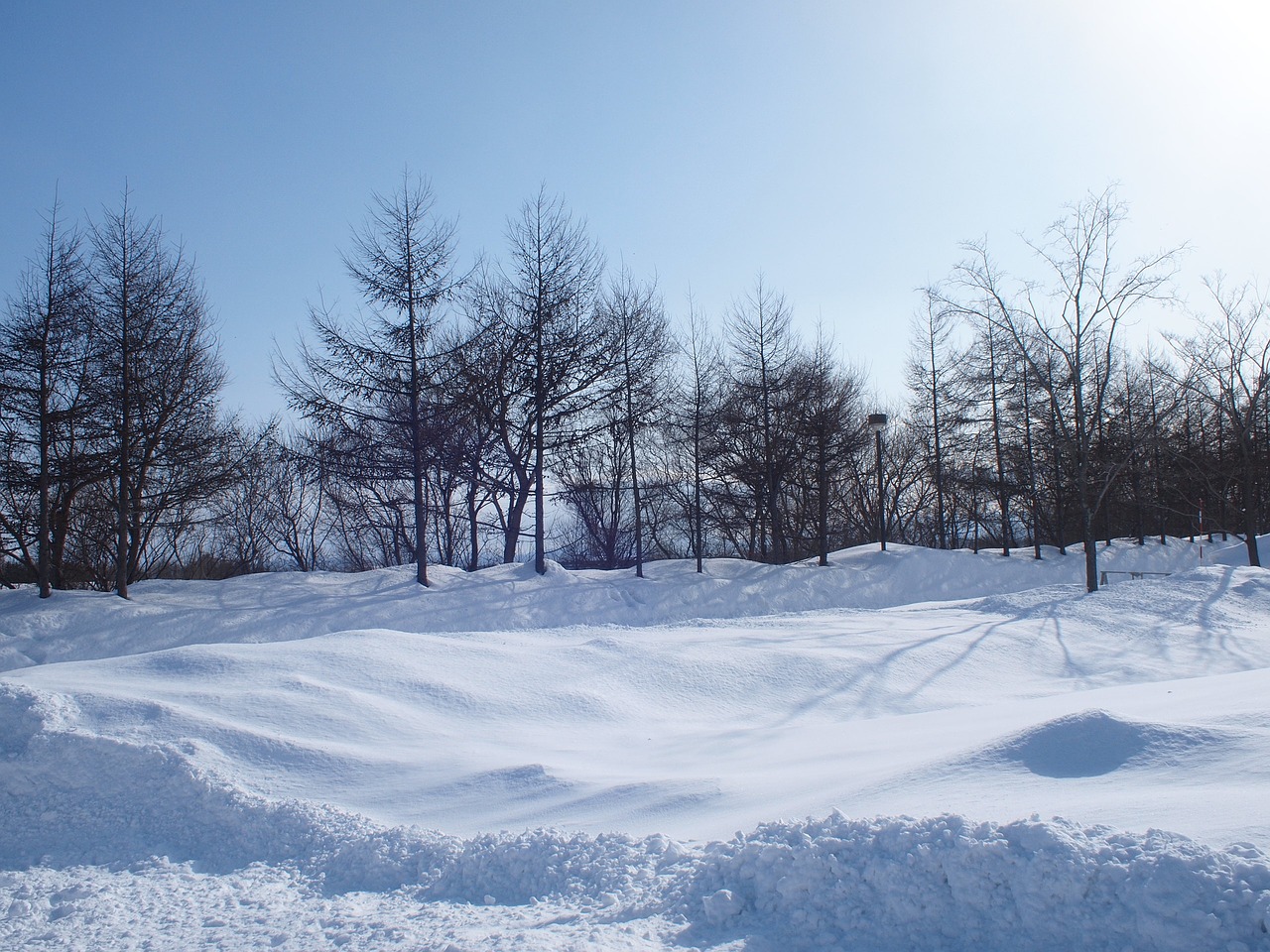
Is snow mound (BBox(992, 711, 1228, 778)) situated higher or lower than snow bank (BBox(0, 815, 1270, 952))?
higher

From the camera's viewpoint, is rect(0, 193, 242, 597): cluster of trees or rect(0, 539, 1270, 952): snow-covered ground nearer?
rect(0, 539, 1270, 952): snow-covered ground

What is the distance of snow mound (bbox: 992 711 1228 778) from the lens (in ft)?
13.3

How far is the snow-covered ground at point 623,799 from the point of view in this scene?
2.95m

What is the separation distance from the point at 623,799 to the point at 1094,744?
2.67 metres

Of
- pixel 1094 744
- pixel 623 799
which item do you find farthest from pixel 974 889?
pixel 623 799

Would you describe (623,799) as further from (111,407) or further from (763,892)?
(111,407)

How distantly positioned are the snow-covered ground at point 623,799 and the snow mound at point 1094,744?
19mm

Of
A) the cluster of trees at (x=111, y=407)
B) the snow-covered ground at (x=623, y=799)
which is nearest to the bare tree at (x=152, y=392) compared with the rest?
the cluster of trees at (x=111, y=407)

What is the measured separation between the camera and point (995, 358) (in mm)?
24859

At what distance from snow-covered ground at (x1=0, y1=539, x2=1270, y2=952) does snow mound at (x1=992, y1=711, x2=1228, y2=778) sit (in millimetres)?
19

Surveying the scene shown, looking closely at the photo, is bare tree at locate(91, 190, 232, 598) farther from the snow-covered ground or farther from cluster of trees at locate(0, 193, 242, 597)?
the snow-covered ground

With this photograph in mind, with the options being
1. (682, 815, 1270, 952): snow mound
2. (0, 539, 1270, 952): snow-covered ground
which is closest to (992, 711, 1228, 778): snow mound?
(0, 539, 1270, 952): snow-covered ground

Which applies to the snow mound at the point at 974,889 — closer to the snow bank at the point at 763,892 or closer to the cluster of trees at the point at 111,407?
the snow bank at the point at 763,892

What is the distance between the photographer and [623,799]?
458cm
